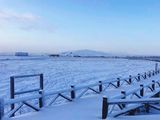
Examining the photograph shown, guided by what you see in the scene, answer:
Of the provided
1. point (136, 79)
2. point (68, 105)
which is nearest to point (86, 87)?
point (68, 105)

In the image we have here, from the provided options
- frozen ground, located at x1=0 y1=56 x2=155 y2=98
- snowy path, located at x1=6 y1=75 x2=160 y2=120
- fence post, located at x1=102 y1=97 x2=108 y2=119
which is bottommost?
frozen ground, located at x1=0 y1=56 x2=155 y2=98

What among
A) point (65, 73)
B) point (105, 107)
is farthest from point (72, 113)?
point (65, 73)

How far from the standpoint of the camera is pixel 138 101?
325 inches

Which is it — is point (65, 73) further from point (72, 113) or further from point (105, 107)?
point (105, 107)

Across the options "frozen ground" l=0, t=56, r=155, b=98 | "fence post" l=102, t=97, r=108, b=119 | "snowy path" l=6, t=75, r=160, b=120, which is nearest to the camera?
"fence post" l=102, t=97, r=108, b=119

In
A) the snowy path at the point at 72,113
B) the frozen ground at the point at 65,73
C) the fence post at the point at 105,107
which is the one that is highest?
the fence post at the point at 105,107

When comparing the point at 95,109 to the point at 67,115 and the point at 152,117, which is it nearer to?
the point at 67,115

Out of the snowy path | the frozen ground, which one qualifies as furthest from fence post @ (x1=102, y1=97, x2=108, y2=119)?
the frozen ground

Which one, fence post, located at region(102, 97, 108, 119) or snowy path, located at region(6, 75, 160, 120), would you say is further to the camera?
snowy path, located at region(6, 75, 160, 120)

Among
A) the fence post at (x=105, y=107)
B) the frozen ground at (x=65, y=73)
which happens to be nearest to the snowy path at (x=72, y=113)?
the fence post at (x=105, y=107)

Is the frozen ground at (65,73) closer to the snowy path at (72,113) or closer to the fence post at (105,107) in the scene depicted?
the snowy path at (72,113)

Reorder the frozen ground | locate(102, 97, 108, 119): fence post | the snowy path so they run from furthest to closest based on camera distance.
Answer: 1. the frozen ground
2. the snowy path
3. locate(102, 97, 108, 119): fence post

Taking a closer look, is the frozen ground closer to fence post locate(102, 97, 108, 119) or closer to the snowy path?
the snowy path

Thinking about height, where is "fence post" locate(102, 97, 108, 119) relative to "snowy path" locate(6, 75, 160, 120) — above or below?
above
